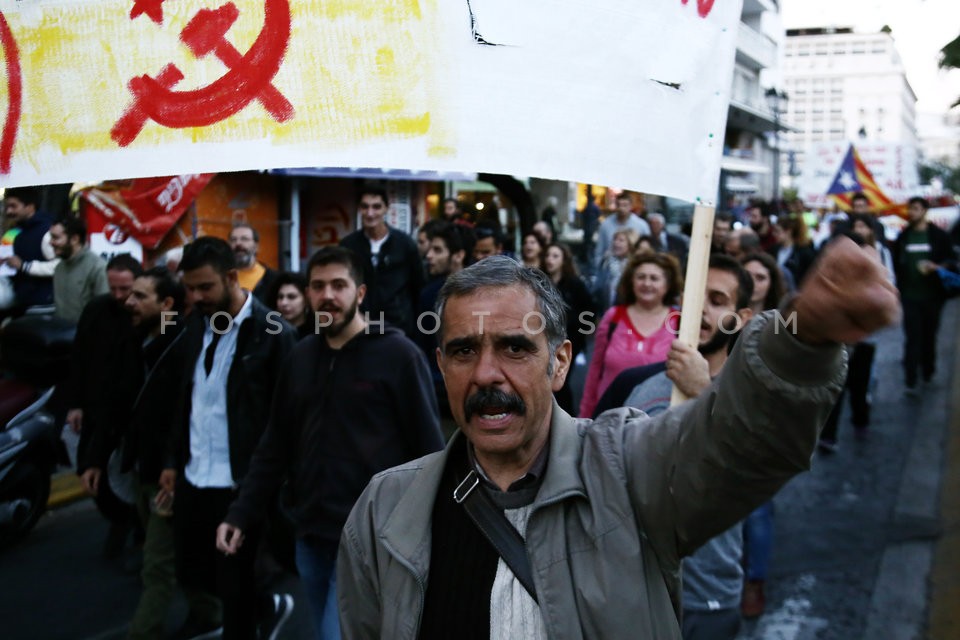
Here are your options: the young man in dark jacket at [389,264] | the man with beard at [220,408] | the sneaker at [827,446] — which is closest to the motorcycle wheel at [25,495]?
the man with beard at [220,408]

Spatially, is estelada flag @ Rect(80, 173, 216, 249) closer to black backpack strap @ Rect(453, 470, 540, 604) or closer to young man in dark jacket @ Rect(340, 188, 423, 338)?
young man in dark jacket @ Rect(340, 188, 423, 338)

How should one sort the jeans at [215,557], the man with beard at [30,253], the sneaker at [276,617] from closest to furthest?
the jeans at [215,557] → the sneaker at [276,617] → the man with beard at [30,253]

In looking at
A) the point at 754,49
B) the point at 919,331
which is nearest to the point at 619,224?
the point at 919,331

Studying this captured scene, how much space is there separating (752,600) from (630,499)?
3.68 meters

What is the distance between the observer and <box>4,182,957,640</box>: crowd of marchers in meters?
1.54

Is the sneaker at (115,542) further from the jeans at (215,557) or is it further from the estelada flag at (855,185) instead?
the estelada flag at (855,185)

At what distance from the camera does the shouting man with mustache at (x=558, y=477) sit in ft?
4.51

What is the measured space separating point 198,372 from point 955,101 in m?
3.69

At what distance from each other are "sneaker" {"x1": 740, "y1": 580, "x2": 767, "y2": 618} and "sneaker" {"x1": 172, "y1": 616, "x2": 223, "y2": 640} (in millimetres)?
2715

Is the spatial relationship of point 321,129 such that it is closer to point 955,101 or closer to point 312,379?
point 312,379

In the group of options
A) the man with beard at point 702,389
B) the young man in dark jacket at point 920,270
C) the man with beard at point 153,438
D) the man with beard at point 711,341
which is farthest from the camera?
the young man in dark jacket at point 920,270

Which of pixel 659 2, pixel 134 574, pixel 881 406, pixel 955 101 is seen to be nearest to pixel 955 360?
pixel 881 406

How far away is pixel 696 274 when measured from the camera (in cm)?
219

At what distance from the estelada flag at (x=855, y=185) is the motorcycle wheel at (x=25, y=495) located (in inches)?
584
